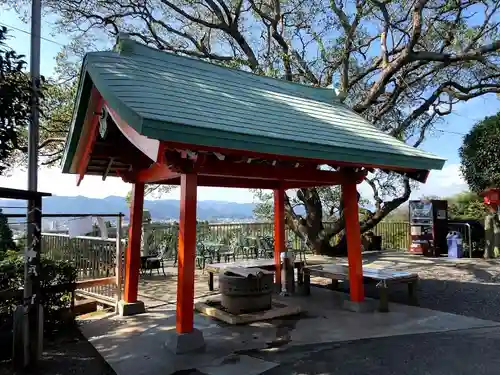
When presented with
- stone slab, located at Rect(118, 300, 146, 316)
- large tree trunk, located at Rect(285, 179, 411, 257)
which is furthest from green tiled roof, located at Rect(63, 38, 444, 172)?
large tree trunk, located at Rect(285, 179, 411, 257)

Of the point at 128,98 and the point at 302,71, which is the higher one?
the point at 302,71

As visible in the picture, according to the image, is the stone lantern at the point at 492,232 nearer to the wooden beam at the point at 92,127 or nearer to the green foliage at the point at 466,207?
the green foliage at the point at 466,207

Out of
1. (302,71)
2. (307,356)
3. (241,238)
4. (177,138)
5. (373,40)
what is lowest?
(307,356)

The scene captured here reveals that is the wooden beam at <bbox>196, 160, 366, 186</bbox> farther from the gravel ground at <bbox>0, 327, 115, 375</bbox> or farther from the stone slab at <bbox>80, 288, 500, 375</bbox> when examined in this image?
the gravel ground at <bbox>0, 327, 115, 375</bbox>

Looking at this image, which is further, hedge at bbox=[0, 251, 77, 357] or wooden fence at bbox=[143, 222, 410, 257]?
wooden fence at bbox=[143, 222, 410, 257]

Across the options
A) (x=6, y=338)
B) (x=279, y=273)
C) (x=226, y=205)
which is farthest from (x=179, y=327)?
(x=226, y=205)

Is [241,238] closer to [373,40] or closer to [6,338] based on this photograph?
[373,40]

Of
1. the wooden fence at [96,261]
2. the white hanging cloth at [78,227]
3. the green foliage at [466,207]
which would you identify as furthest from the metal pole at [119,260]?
the green foliage at [466,207]

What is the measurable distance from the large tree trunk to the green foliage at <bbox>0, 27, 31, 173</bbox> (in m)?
11.4

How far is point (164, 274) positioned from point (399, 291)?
232 inches

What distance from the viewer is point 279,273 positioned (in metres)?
8.36

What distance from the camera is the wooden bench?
6.71 m

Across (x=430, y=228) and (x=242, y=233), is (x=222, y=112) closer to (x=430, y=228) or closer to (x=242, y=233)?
(x=242, y=233)

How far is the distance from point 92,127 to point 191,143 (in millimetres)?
2287
